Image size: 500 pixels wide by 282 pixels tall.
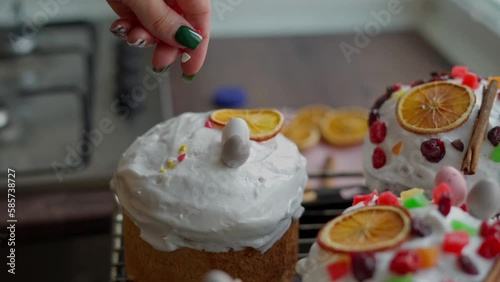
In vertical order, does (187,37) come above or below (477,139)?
above

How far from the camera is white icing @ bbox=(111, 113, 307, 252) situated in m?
0.99

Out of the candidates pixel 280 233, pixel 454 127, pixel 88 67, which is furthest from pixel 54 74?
pixel 454 127

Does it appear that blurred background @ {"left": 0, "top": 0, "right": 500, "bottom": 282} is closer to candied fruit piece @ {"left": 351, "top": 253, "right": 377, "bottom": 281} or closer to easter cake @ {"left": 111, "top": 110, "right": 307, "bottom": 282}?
easter cake @ {"left": 111, "top": 110, "right": 307, "bottom": 282}

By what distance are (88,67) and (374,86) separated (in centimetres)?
86

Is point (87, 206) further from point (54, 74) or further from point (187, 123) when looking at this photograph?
point (54, 74)

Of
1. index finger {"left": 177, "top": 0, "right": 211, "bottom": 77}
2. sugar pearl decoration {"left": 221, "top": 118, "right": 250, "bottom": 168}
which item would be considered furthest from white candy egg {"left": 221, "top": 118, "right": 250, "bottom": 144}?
index finger {"left": 177, "top": 0, "right": 211, "bottom": 77}

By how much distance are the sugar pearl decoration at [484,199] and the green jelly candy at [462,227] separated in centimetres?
3

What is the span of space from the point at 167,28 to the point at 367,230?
0.40 meters

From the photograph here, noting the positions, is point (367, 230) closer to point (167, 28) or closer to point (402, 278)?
point (402, 278)

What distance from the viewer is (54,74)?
1.96 m

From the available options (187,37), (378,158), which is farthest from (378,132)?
(187,37)

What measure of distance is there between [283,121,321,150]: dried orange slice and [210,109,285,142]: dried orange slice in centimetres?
58

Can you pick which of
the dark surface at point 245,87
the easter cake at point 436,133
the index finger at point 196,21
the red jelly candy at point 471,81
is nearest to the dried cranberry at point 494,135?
the easter cake at point 436,133

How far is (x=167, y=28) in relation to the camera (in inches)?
37.9
